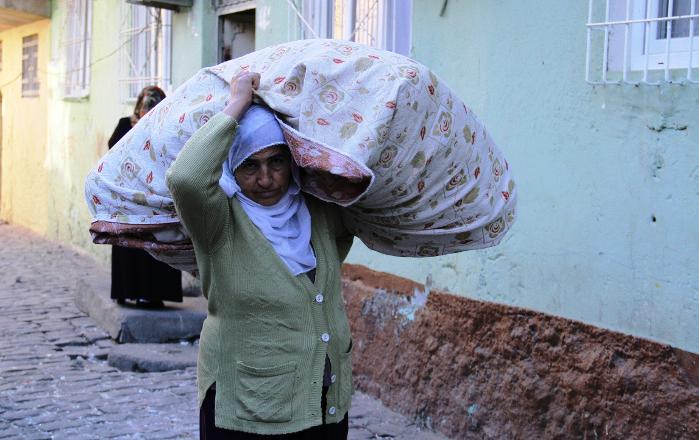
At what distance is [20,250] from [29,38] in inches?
166

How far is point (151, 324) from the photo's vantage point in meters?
7.11

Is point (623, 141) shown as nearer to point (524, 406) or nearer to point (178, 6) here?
point (524, 406)

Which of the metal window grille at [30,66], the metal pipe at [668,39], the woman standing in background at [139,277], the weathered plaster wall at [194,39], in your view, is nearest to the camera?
the metal pipe at [668,39]

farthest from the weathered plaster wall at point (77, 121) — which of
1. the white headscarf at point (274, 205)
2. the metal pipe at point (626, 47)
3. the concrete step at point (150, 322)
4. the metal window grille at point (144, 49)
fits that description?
the white headscarf at point (274, 205)

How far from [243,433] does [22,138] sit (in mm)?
13889

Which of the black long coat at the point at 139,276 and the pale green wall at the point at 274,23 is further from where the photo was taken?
the black long coat at the point at 139,276

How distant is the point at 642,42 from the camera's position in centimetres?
400

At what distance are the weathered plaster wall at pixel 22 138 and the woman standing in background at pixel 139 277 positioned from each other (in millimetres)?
7150

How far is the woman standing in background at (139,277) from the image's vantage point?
24.1 ft

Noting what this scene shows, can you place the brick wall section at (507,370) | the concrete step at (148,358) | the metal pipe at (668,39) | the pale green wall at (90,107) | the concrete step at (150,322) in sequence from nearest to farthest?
the metal pipe at (668,39)
the brick wall section at (507,370)
the concrete step at (148,358)
the concrete step at (150,322)
the pale green wall at (90,107)

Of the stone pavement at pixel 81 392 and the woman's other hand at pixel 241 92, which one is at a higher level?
the woman's other hand at pixel 241 92

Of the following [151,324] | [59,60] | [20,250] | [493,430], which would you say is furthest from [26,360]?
[59,60]

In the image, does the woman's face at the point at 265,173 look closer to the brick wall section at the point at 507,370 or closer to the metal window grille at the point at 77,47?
the brick wall section at the point at 507,370

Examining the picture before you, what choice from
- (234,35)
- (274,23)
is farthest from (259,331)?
(234,35)
